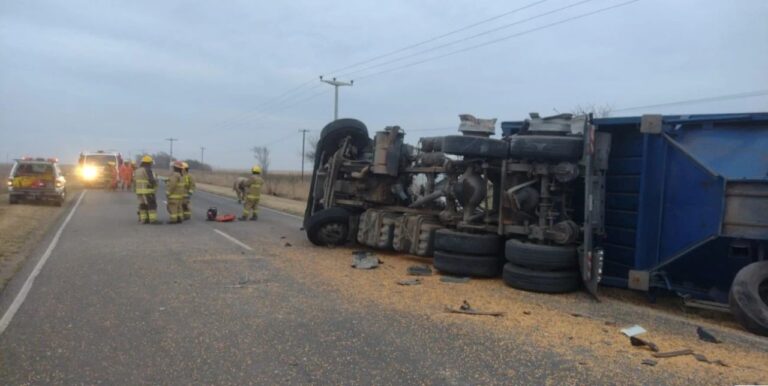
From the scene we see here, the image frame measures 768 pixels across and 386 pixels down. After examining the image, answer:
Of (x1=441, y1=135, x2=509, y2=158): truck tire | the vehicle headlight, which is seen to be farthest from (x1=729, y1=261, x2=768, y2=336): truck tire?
the vehicle headlight

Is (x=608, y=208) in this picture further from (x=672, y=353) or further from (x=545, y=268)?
(x=672, y=353)

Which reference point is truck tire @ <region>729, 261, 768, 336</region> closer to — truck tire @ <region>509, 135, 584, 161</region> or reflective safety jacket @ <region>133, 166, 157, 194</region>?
truck tire @ <region>509, 135, 584, 161</region>

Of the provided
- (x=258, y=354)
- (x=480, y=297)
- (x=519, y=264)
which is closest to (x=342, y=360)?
(x=258, y=354)

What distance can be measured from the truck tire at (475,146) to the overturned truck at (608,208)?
0.01 metres

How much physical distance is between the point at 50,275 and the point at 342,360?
5.34 m

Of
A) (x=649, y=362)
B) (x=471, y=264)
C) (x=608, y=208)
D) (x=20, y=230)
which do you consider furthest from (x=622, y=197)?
(x=20, y=230)

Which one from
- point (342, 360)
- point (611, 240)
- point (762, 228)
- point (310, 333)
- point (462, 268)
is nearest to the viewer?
point (342, 360)

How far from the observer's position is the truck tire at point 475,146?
8.09 metres

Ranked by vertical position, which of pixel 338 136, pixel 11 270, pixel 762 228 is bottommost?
pixel 11 270

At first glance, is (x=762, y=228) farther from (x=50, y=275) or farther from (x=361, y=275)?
(x=50, y=275)

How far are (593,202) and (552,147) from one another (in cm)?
84

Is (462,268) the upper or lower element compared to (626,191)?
lower

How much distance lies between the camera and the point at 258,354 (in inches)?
194

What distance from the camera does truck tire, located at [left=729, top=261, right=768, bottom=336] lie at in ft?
19.2
